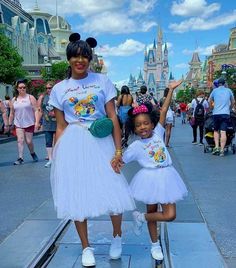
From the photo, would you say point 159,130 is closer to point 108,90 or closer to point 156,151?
point 156,151

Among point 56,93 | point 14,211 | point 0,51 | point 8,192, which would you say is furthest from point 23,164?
point 0,51

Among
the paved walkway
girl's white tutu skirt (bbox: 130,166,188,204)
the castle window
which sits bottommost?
the paved walkway

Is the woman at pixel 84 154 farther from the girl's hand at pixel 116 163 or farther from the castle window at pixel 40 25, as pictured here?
the castle window at pixel 40 25

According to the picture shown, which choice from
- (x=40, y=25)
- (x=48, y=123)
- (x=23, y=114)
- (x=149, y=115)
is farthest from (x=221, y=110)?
(x=40, y=25)

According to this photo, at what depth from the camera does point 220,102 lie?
1120 centimetres

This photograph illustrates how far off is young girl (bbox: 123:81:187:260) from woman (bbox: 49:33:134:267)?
0.14m

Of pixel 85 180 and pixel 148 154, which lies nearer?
pixel 85 180

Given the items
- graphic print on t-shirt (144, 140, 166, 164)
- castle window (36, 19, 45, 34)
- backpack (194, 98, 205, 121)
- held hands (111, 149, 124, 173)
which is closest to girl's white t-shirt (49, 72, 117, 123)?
held hands (111, 149, 124, 173)

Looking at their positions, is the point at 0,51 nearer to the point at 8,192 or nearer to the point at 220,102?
the point at 220,102

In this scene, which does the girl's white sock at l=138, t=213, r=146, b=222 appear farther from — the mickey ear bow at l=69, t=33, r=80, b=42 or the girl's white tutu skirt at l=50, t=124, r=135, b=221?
the mickey ear bow at l=69, t=33, r=80, b=42

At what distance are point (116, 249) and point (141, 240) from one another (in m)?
0.52

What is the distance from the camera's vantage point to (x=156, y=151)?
3900mm

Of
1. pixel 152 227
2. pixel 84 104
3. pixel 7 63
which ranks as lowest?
pixel 152 227

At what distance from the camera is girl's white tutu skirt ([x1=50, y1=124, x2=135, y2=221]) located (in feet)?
12.2
